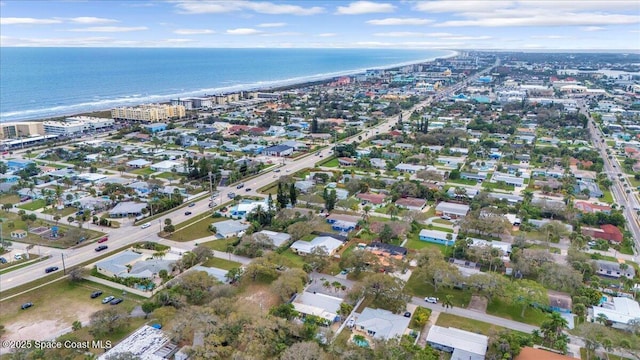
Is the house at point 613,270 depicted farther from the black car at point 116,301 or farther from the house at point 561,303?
the black car at point 116,301

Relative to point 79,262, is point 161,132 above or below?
above

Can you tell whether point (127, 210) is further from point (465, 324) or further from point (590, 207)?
point (590, 207)

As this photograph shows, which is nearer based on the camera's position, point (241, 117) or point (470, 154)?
point (470, 154)

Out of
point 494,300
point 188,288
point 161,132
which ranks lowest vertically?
point 494,300

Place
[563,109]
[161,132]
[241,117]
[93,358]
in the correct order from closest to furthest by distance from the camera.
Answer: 1. [93,358]
2. [161,132]
3. [241,117]
4. [563,109]

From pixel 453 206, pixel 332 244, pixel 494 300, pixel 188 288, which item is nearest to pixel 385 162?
pixel 453 206

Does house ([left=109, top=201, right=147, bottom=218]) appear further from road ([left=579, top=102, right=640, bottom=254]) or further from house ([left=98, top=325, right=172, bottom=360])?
road ([left=579, top=102, right=640, bottom=254])

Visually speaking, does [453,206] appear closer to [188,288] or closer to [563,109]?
[188,288]
